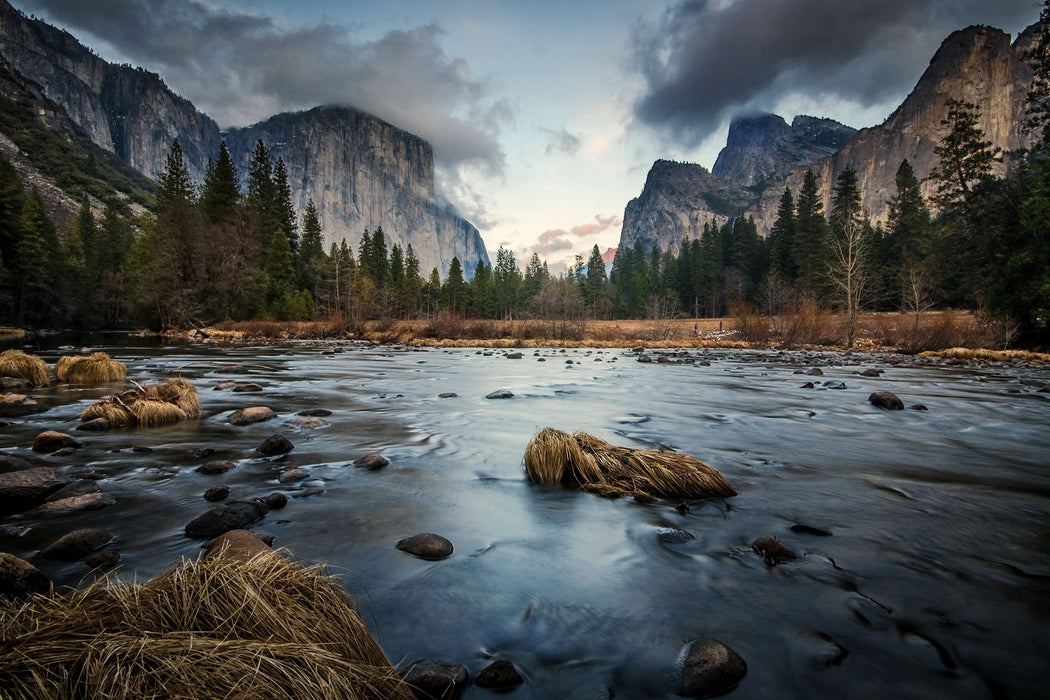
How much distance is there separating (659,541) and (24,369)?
1688 centimetres

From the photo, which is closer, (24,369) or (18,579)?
(18,579)

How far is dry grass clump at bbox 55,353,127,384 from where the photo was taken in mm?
13445

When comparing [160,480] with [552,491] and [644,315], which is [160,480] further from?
[644,315]

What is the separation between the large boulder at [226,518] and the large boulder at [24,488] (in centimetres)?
182

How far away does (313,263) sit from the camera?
63.4 meters

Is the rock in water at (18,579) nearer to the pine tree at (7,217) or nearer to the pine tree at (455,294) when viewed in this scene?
the pine tree at (7,217)

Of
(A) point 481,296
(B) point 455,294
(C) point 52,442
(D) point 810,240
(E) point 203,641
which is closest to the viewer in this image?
(E) point 203,641

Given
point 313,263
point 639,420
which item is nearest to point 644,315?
point 313,263

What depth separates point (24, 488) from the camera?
4523mm

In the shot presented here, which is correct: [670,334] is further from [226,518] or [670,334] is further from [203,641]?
[203,641]

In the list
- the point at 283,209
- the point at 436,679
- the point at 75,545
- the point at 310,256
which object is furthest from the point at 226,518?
the point at 283,209

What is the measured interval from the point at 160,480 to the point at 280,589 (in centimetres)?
445

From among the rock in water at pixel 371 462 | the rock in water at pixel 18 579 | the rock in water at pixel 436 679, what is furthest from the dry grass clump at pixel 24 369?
the rock in water at pixel 436 679

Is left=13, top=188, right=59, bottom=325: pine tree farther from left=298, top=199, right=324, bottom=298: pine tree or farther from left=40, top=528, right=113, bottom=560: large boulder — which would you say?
left=40, top=528, right=113, bottom=560: large boulder
